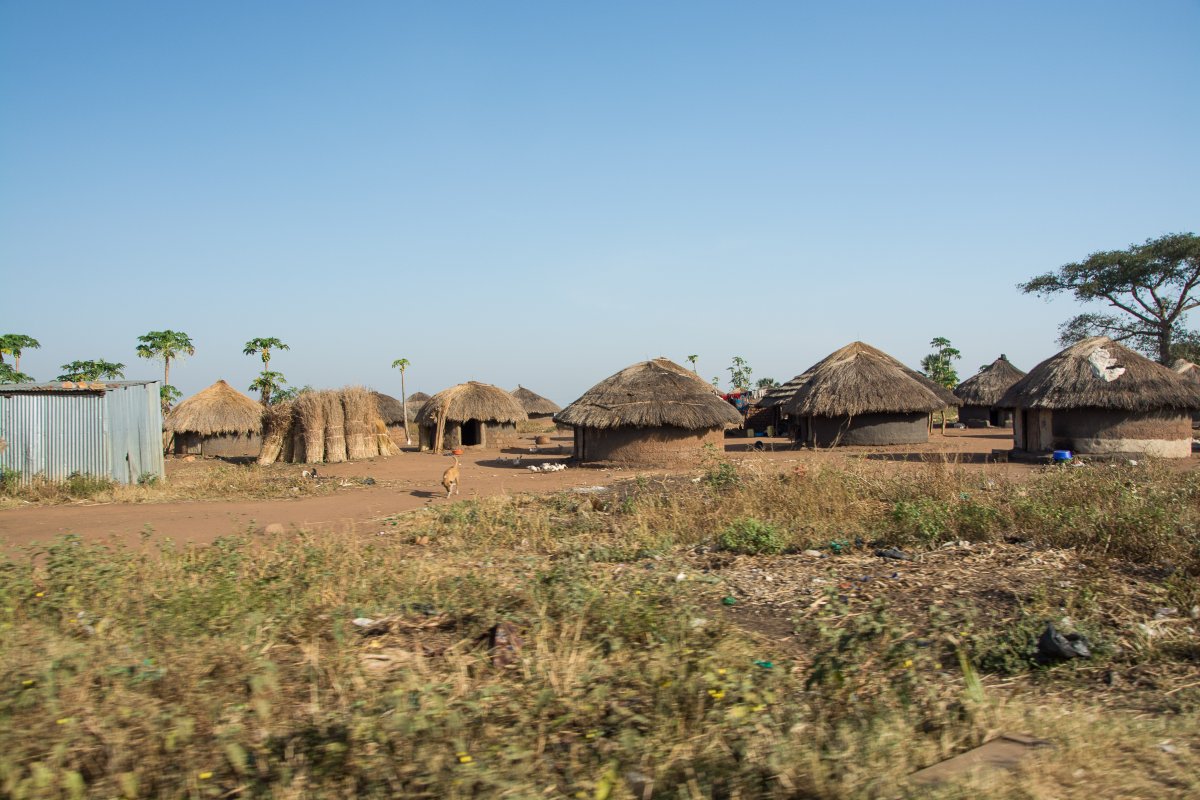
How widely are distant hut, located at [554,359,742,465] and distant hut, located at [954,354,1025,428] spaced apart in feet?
55.8

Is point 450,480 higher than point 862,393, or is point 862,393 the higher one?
point 862,393

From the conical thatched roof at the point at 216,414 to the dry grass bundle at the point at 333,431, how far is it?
16.5 ft

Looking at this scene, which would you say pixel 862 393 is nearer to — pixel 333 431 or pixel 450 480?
pixel 450 480

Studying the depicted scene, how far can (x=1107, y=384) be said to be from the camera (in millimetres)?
17391

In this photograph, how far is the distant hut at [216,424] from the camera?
27.2 m

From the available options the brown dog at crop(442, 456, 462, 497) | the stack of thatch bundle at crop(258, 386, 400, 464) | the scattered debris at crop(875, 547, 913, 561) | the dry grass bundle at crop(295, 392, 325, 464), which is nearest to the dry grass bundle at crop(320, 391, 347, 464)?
the stack of thatch bundle at crop(258, 386, 400, 464)

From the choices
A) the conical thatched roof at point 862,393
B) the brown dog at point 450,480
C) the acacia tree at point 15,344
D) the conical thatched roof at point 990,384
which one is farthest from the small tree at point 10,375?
the conical thatched roof at point 990,384

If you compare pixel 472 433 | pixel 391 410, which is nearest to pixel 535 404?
pixel 391 410

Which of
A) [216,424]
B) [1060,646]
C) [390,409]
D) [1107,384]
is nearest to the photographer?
[1060,646]

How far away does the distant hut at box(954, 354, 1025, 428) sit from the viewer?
33156mm

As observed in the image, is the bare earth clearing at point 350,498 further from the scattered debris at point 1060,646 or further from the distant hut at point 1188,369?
the distant hut at point 1188,369

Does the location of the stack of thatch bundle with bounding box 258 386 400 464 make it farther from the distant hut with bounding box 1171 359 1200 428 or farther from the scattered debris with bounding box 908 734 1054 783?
the distant hut with bounding box 1171 359 1200 428

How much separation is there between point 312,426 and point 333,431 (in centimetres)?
59

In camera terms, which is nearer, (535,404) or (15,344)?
(15,344)
